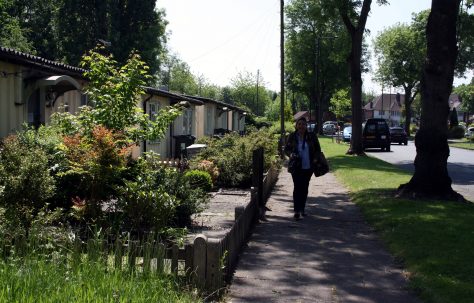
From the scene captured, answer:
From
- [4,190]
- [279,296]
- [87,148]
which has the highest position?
[87,148]

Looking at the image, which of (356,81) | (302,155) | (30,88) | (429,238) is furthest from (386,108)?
(429,238)

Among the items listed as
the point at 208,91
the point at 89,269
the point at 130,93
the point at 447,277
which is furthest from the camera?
the point at 208,91

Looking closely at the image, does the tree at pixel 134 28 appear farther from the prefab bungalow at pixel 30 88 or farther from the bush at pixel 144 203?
the bush at pixel 144 203

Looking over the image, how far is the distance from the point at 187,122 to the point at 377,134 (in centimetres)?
1509

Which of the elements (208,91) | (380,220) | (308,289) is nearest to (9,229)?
(308,289)

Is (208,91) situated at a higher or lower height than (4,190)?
higher

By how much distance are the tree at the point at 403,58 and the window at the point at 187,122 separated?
47019mm

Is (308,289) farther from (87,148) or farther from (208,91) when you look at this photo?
(208,91)

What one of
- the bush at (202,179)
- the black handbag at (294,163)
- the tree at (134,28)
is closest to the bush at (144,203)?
the black handbag at (294,163)

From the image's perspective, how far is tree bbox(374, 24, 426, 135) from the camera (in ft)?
232

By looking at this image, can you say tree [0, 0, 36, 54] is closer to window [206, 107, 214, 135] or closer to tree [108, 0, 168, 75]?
tree [108, 0, 168, 75]

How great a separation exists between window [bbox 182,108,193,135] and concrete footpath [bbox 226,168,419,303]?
57.7 ft

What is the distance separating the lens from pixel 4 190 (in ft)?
19.7

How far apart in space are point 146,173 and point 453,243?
4.08 meters
